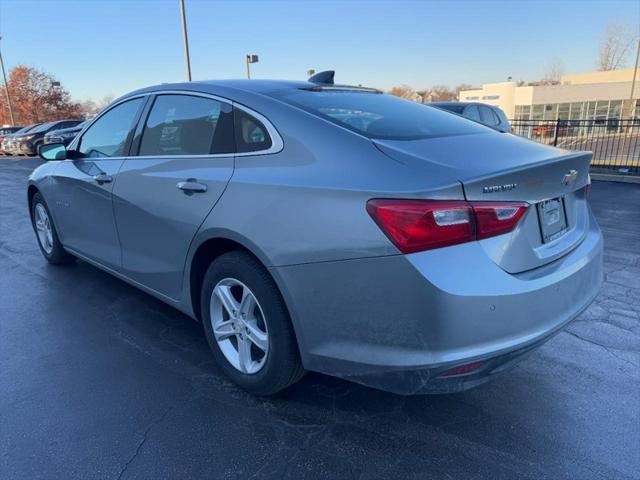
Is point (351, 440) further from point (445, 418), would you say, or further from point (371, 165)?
point (371, 165)

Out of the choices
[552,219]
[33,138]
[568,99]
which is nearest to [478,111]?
[552,219]

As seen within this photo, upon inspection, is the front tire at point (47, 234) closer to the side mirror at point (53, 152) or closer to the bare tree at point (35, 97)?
the side mirror at point (53, 152)

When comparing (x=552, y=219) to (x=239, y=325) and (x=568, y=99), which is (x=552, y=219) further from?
(x=568, y=99)

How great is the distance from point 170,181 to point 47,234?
2.81 meters

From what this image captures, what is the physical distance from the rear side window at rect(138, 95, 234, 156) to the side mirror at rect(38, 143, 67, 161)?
117 cm

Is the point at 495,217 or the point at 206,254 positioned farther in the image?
the point at 206,254

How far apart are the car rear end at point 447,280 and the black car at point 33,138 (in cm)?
2331

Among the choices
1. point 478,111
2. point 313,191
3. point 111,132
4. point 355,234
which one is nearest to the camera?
point 355,234

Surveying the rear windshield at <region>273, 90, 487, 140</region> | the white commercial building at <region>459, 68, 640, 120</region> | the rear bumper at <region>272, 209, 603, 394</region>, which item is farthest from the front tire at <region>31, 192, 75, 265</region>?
the white commercial building at <region>459, 68, 640, 120</region>

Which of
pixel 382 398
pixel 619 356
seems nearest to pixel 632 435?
pixel 619 356

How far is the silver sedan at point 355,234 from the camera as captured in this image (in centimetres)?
186

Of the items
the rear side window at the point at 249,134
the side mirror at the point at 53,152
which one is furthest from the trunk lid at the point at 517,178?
the side mirror at the point at 53,152

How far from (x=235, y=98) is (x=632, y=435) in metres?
2.70

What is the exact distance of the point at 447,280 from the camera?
1811 mm
